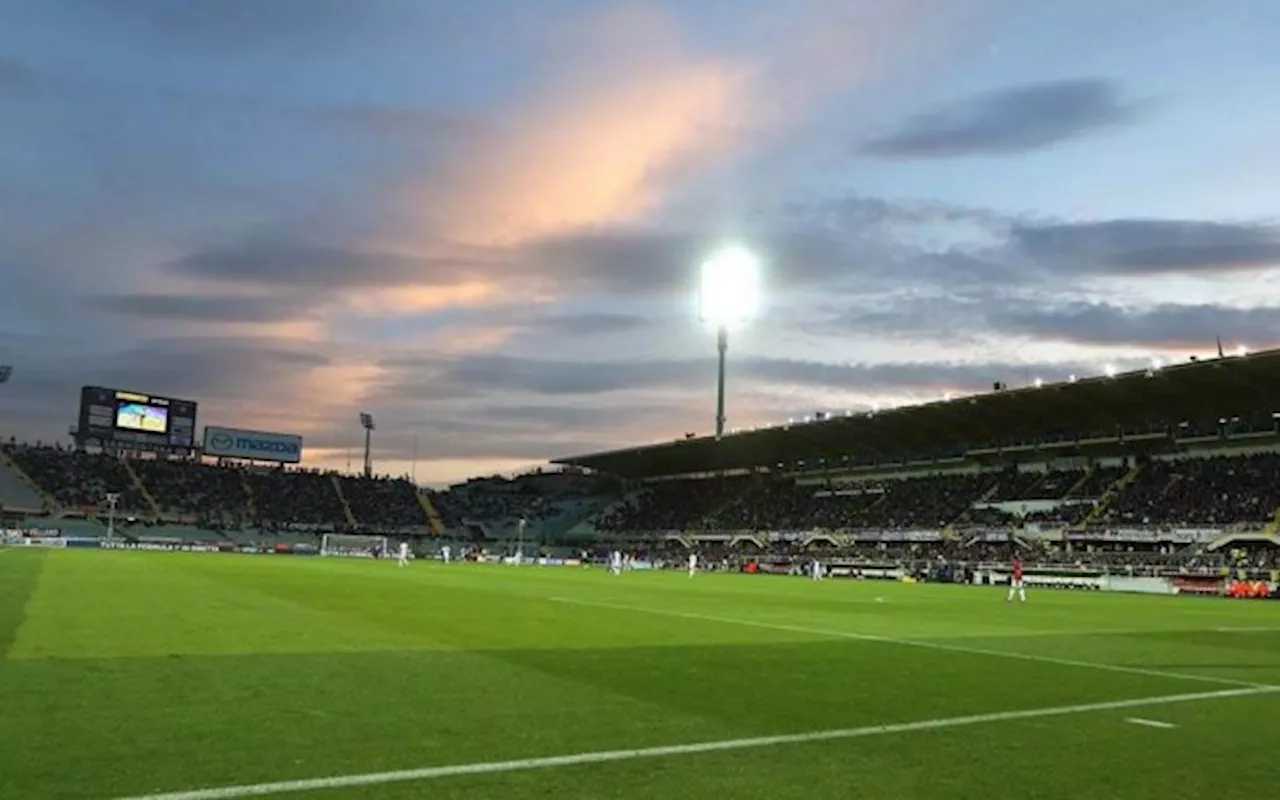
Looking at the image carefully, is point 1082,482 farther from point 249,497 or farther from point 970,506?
point 249,497

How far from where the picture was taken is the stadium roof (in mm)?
57719

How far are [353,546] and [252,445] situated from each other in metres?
28.2

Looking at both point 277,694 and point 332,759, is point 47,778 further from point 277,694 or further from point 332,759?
point 277,694

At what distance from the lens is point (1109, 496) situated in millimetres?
65875

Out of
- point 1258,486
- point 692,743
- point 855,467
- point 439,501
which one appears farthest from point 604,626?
point 439,501

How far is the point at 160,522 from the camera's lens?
95.0 meters

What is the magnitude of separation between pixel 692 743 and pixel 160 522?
97617 millimetres

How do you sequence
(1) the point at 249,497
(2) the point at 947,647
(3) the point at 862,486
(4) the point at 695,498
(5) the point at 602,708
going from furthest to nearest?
(4) the point at 695,498
(1) the point at 249,497
(3) the point at 862,486
(2) the point at 947,647
(5) the point at 602,708

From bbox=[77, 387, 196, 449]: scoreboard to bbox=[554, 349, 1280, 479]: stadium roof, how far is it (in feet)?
148

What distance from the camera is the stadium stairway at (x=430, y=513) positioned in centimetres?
11550

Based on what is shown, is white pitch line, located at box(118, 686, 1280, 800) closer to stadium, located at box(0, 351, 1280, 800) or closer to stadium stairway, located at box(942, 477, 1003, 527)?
stadium, located at box(0, 351, 1280, 800)

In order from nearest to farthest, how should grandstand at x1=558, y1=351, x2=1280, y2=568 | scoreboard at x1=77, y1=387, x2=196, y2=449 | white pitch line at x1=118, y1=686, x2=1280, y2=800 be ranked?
white pitch line at x1=118, y1=686, x2=1280, y2=800 < grandstand at x1=558, y1=351, x2=1280, y2=568 < scoreboard at x1=77, y1=387, x2=196, y2=449

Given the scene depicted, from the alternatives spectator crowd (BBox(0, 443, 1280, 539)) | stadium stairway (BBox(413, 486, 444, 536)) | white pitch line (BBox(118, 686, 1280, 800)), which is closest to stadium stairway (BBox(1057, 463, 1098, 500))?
spectator crowd (BBox(0, 443, 1280, 539))

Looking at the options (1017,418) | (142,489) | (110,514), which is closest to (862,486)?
(1017,418)
